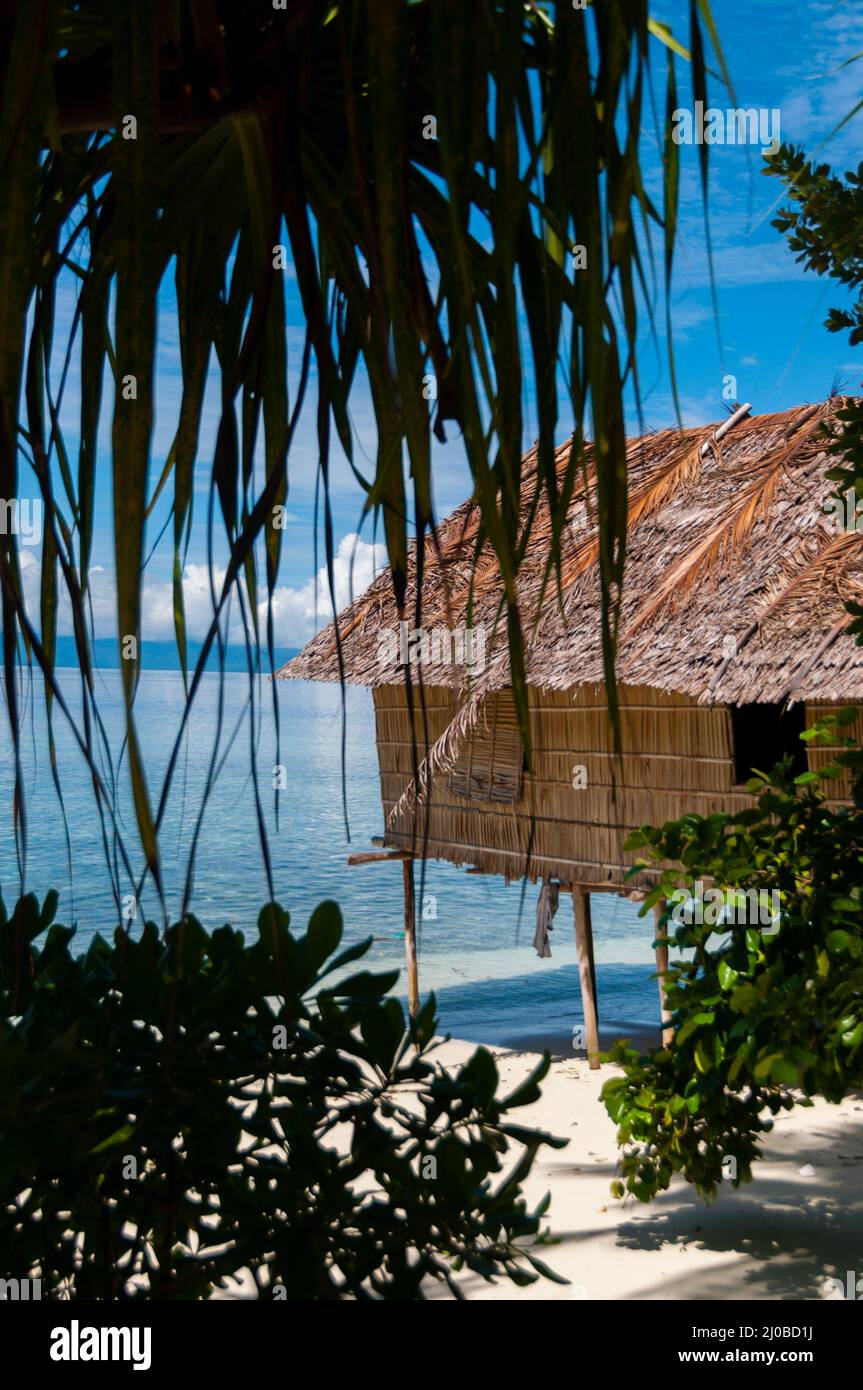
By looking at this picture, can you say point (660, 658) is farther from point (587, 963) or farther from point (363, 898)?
point (363, 898)

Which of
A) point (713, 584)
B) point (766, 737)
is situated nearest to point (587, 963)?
point (766, 737)

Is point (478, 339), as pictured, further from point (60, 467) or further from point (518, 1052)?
point (518, 1052)

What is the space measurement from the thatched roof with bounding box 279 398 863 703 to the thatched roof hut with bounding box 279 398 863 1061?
16 millimetres

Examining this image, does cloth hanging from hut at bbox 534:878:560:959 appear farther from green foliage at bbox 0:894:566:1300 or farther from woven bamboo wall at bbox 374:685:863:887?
green foliage at bbox 0:894:566:1300

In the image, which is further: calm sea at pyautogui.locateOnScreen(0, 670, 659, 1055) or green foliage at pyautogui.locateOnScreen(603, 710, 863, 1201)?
calm sea at pyautogui.locateOnScreen(0, 670, 659, 1055)

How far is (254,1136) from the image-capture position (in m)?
1.34

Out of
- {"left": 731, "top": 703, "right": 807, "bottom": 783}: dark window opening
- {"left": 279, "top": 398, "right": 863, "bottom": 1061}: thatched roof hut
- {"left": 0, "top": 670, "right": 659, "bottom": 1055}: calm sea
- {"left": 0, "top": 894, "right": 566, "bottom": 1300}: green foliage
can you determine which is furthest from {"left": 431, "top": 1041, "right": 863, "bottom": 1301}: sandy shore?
{"left": 0, "top": 670, "right": 659, "bottom": 1055}: calm sea

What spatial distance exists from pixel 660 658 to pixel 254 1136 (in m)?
7.15

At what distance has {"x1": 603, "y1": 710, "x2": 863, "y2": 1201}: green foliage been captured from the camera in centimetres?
308

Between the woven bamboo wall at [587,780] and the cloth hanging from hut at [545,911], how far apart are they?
0.93 feet

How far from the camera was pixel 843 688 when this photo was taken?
701 cm

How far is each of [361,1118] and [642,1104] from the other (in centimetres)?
311

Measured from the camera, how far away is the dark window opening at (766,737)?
30.8 ft
